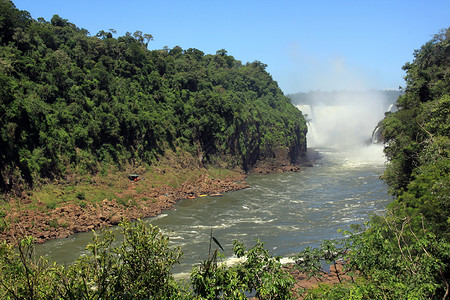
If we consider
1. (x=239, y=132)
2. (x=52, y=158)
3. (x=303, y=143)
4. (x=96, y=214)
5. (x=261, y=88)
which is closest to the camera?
(x=96, y=214)

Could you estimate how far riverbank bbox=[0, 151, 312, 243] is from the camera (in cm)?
2772

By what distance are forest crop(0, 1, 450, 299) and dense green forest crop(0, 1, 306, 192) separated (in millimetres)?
157

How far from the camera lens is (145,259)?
30.5 feet

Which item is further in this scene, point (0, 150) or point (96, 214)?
point (96, 214)

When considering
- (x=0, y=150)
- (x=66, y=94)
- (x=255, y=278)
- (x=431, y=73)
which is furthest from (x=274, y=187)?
(x=255, y=278)

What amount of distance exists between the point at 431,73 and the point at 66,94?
36591 mm

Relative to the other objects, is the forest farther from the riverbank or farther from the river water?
the river water

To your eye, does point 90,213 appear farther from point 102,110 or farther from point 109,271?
point 109,271

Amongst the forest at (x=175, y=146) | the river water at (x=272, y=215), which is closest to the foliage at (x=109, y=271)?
the forest at (x=175, y=146)

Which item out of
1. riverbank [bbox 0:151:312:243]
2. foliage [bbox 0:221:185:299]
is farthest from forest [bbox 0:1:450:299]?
riverbank [bbox 0:151:312:243]

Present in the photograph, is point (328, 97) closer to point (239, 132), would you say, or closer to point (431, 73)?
point (239, 132)

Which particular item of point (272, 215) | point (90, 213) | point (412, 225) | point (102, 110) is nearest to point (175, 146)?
point (102, 110)

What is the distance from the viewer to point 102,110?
41.8 meters

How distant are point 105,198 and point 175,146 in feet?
57.6
